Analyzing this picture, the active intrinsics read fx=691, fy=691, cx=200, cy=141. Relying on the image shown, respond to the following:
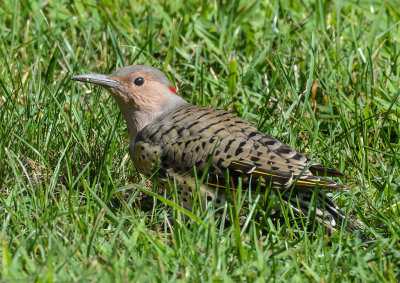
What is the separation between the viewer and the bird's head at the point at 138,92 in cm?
511

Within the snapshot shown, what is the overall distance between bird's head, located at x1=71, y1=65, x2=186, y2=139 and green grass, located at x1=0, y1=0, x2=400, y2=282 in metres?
0.15

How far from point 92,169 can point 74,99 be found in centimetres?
98

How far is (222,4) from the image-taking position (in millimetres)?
6805

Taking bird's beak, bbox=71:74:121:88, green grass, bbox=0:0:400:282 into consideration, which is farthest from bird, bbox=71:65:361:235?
green grass, bbox=0:0:400:282

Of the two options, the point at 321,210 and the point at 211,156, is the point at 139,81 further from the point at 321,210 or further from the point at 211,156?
the point at 321,210

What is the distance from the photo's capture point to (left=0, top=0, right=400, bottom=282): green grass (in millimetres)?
3615

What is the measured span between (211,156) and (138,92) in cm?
125

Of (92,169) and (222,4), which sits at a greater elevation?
(222,4)

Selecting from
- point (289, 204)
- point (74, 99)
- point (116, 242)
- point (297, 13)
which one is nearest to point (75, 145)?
point (74, 99)

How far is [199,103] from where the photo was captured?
5832 mm

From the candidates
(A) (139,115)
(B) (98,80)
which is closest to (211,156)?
(A) (139,115)

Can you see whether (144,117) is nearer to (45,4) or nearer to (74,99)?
(74,99)

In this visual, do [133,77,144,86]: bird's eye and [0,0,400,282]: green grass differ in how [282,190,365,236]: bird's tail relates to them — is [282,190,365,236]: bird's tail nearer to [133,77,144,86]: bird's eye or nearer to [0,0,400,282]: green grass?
[0,0,400,282]: green grass

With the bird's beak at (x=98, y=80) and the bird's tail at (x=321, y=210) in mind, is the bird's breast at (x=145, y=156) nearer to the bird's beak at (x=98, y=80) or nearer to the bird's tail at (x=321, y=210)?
the bird's beak at (x=98, y=80)
